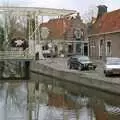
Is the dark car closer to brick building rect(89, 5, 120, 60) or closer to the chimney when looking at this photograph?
brick building rect(89, 5, 120, 60)

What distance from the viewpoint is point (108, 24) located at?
6034 cm

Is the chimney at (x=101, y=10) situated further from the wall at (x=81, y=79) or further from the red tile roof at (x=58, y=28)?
the wall at (x=81, y=79)

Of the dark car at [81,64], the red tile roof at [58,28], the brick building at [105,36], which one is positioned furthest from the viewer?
the red tile roof at [58,28]

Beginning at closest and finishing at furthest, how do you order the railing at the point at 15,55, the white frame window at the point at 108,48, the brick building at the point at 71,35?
the railing at the point at 15,55 → the white frame window at the point at 108,48 → the brick building at the point at 71,35

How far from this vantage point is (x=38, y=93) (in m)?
32.7

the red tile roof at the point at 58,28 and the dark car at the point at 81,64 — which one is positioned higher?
the red tile roof at the point at 58,28

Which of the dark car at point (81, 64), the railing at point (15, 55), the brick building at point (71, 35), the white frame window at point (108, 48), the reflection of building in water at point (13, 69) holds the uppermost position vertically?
the brick building at point (71, 35)

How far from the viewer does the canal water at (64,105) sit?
66.7 ft

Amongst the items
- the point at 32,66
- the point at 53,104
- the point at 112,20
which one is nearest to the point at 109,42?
the point at 112,20

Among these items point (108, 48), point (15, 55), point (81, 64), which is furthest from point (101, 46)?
point (81, 64)

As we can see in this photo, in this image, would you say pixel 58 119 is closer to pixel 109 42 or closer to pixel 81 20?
pixel 109 42

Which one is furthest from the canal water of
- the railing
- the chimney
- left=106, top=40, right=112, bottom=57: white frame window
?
the chimney

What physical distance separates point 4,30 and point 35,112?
48328mm

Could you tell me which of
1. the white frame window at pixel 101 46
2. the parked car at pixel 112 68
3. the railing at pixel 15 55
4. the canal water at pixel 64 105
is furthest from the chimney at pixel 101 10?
the canal water at pixel 64 105
